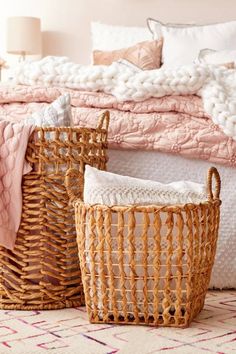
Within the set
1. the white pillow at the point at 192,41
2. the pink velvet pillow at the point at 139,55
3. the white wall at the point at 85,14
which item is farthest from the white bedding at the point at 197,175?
the white wall at the point at 85,14

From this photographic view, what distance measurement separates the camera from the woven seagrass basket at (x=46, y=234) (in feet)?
6.49

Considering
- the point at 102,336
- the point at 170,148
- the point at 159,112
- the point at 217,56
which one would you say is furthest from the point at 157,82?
the point at 217,56

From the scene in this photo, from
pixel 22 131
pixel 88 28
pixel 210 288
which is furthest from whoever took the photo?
pixel 88 28

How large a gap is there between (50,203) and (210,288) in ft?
2.09

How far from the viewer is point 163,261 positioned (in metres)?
1.77

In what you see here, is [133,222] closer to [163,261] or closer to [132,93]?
[163,261]

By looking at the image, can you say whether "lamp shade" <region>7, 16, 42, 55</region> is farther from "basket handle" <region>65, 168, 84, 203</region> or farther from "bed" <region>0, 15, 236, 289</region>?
"basket handle" <region>65, 168, 84, 203</region>

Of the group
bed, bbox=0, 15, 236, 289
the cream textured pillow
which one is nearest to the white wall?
the cream textured pillow

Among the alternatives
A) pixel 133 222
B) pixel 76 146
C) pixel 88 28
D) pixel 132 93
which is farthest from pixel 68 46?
pixel 133 222

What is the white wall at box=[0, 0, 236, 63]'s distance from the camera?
424 cm

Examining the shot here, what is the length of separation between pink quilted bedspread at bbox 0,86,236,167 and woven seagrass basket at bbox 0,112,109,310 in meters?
0.26

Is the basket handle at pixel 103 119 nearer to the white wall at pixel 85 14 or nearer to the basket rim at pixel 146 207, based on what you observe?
the basket rim at pixel 146 207

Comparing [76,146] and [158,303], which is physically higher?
[76,146]

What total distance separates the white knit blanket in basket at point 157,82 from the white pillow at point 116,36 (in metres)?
1.65
